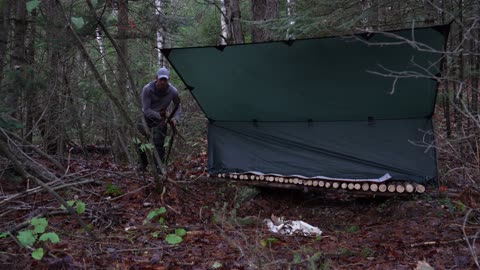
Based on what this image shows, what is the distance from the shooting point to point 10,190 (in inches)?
161

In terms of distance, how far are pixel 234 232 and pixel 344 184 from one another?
6.72 ft

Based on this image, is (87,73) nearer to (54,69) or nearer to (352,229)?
(54,69)

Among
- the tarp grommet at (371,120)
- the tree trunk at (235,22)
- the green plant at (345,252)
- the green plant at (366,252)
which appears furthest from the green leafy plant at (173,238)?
the tree trunk at (235,22)

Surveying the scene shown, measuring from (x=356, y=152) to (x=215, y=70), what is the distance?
84.5 inches

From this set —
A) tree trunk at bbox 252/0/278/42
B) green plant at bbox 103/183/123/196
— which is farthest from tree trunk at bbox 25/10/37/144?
tree trunk at bbox 252/0/278/42

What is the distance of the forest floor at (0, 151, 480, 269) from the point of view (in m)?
3.02

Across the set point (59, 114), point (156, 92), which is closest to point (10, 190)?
point (59, 114)

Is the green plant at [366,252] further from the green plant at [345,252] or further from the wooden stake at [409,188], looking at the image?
the wooden stake at [409,188]

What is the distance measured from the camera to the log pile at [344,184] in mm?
4900

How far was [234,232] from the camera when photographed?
3771 mm

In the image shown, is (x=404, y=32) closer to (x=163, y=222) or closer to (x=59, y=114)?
(x=163, y=222)

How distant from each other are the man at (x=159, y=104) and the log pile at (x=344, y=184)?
3.95 ft

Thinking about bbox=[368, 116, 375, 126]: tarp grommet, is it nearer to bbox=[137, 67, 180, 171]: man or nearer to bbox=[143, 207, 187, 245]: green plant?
bbox=[137, 67, 180, 171]: man

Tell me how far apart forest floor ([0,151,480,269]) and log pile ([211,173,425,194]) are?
0.41 feet
